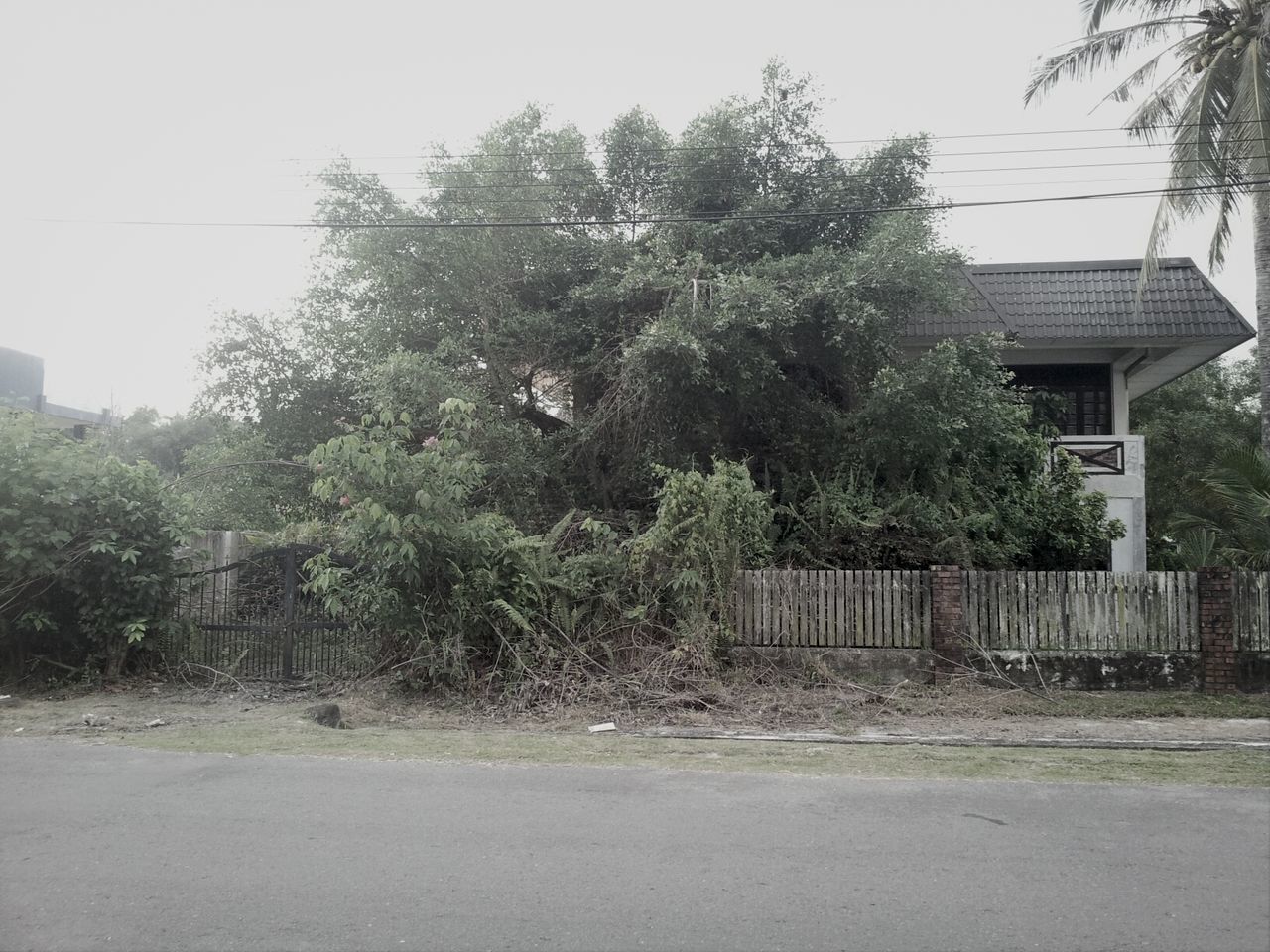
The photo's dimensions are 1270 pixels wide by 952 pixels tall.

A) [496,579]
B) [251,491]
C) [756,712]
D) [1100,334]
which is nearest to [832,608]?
[756,712]

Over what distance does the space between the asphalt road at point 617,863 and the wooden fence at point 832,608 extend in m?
4.27

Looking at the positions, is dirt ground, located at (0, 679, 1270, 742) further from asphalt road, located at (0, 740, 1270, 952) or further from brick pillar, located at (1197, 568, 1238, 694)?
asphalt road, located at (0, 740, 1270, 952)

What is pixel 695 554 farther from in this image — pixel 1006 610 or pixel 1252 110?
pixel 1252 110

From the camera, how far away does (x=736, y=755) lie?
7.95 meters

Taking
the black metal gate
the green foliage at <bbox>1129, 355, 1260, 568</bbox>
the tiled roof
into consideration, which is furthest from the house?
the black metal gate

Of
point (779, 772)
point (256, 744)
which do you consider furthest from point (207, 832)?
point (779, 772)

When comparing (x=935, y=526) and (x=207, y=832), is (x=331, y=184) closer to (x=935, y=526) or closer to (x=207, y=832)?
(x=935, y=526)

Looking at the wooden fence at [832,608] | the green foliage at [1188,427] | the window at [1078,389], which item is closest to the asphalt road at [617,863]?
the wooden fence at [832,608]

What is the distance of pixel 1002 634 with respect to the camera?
427 inches

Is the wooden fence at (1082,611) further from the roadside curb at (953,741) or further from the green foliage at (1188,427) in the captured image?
the green foliage at (1188,427)

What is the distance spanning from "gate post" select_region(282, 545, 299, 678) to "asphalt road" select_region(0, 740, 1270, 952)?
436 cm

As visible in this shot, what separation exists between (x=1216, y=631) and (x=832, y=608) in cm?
411

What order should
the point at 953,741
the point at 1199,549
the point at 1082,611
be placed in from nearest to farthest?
the point at 953,741 < the point at 1082,611 < the point at 1199,549

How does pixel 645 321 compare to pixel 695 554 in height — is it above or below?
above
